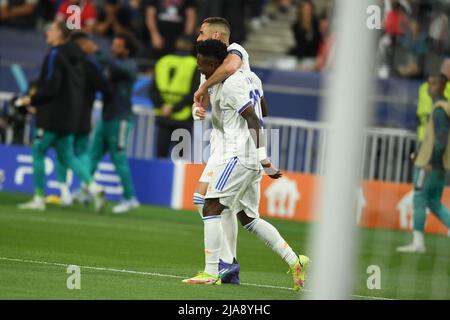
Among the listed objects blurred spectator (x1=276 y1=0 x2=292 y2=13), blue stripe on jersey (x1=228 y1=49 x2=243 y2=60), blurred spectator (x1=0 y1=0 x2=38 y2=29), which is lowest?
blue stripe on jersey (x1=228 y1=49 x2=243 y2=60)

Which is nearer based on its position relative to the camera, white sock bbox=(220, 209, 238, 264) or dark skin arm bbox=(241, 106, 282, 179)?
dark skin arm bbox=(241, 106, 282, 179)

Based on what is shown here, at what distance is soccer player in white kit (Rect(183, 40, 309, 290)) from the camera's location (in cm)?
1180

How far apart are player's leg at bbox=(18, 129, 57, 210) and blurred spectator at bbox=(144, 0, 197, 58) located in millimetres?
7405

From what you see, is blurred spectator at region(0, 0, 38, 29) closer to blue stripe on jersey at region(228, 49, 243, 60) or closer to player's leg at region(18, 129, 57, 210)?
player's leg at region(18, 129, 57, 210)

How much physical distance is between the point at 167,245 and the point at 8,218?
9.50 ft

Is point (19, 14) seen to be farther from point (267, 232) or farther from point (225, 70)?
point (267, 232)

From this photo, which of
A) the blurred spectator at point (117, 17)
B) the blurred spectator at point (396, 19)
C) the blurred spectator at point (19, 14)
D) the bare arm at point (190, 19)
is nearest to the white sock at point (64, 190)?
the blurred spectator at point (396, 19)

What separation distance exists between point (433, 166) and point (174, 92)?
687 centimetres

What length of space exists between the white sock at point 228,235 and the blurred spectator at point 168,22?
15.5m

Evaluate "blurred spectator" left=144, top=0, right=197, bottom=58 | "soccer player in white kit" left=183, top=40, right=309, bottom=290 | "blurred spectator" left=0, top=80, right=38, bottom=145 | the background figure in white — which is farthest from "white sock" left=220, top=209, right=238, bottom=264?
"blurred spectator" left=144, top=0, right=197, bottom=58

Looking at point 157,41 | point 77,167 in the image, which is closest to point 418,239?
point 77,167

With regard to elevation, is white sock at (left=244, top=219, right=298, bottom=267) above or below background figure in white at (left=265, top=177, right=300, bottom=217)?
above

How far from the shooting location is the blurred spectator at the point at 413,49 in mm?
16172

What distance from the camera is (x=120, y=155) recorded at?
21359 millimetres
